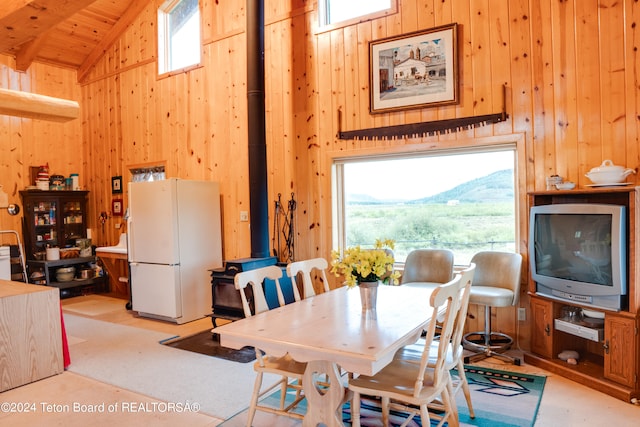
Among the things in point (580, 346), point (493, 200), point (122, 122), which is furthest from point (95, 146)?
point (580, 346)

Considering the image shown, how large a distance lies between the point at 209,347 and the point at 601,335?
321cm

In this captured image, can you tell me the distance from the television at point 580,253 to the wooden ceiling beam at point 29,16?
3.68 metres

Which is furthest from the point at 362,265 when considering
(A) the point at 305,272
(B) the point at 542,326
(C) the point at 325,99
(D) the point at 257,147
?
(C) the point at 325,99

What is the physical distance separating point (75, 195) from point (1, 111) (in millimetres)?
4401

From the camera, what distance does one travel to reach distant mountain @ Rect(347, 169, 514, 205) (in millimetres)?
4039

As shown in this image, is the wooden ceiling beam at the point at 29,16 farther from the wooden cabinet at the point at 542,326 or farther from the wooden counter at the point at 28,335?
the wooden cabinet at the point at 542,326

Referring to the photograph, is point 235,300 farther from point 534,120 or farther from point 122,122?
point 122,122

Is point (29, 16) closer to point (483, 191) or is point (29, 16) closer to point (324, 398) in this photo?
point (324, 398)

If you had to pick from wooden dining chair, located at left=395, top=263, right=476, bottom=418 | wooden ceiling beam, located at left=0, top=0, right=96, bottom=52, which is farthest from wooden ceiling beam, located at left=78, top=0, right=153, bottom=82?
wooden dining chair, located at left=395, top=263, right=476, bottom=418

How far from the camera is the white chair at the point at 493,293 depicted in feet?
11.3

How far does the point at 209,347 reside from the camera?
4.13m

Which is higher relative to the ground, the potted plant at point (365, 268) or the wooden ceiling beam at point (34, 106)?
the wooden ceiling beam at point (34, 106)

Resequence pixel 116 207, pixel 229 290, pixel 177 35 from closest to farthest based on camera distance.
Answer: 1. pixel 229 290
2. pixel 177 35
3. pixel 116 207

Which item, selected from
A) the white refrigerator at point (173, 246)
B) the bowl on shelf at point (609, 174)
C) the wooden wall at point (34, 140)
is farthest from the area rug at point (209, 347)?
the wooden wall at point (34, 140)
